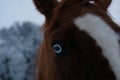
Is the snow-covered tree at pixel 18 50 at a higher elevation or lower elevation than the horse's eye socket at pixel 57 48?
higher

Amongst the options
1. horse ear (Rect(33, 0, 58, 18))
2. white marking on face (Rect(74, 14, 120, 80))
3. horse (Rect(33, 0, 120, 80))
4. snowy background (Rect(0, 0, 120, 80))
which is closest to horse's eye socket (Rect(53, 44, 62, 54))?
horse (Rect(33, 0, 120, 80))

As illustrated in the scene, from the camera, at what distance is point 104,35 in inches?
64.4

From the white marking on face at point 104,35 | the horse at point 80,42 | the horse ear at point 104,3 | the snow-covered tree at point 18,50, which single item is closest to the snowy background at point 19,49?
the snow-covered tree at point 18,50

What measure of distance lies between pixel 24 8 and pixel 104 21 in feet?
16.3

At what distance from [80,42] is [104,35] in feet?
0.37

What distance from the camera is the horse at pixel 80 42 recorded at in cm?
161

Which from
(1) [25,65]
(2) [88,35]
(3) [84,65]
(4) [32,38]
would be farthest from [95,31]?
(4) [32,38]

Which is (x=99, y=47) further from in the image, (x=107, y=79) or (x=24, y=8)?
(x=24, y=8)

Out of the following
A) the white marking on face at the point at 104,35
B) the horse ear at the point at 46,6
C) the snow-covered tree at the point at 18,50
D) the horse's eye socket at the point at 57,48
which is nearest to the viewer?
the white marking on face at the point at 104,35

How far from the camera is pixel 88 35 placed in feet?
5.43

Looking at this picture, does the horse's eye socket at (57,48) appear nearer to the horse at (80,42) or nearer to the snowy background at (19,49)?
the horse at (80,42)

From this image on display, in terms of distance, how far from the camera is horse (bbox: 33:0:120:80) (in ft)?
5.27

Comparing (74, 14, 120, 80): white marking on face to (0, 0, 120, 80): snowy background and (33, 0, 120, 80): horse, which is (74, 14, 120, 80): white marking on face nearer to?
(33, 0, 120, 80): horse

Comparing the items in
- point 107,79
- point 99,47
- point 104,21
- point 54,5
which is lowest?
point 107,79
